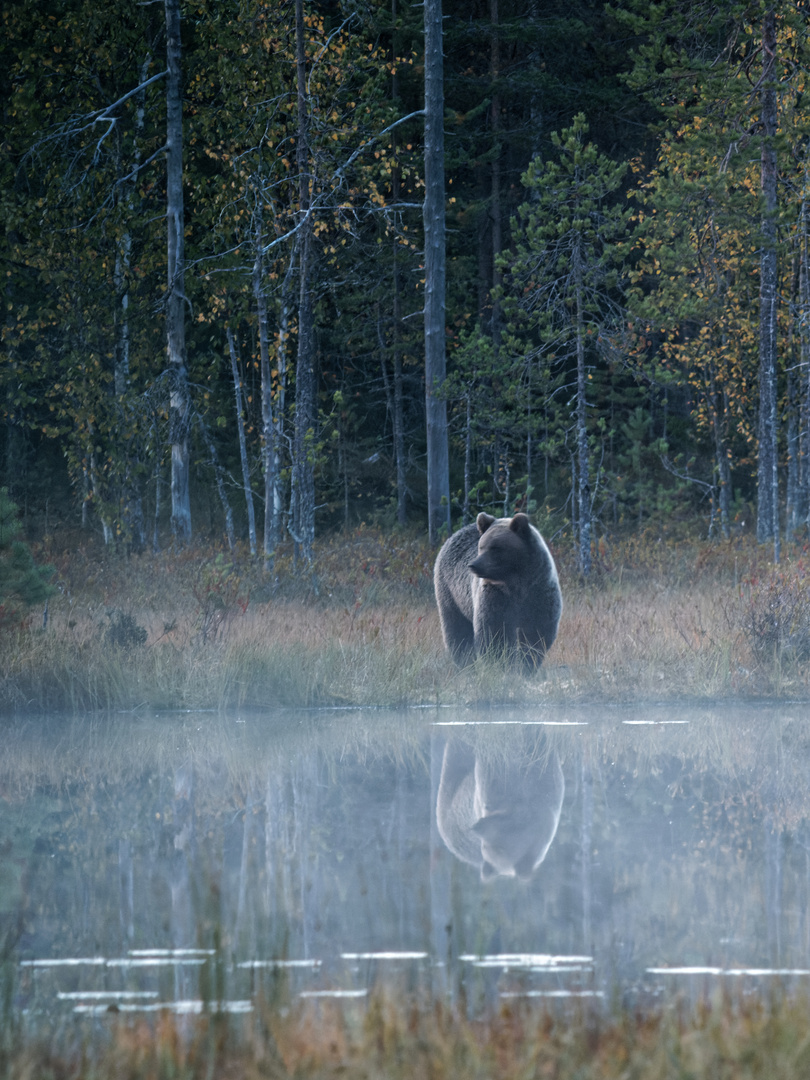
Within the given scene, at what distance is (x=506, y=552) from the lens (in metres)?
9.41

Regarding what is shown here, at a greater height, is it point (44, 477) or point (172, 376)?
point (172, 376)

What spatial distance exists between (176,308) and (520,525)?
Answer: 375 inches

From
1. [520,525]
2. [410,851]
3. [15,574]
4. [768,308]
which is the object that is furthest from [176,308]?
[410,851]

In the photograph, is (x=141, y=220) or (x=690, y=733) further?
(x=141, y=220)

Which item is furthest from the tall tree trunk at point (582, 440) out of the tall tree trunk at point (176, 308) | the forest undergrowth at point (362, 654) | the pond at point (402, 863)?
the pond at point (402, 863)

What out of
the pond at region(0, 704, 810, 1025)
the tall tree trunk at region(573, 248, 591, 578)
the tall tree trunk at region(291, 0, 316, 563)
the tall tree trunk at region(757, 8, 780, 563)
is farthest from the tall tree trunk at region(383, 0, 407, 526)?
the pond at region(0, 704, 810, 1025)

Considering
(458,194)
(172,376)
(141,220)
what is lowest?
(172,376)

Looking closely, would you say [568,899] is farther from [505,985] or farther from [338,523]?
[338,523]

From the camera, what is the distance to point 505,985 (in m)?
3.53

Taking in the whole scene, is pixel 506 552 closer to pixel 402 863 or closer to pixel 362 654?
pixel 362 654

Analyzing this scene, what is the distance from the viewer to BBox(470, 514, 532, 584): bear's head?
9320 mm

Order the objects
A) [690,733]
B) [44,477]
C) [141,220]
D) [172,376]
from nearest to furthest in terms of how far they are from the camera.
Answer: [690,733]
[172,376]
[141,220]
[44,477]

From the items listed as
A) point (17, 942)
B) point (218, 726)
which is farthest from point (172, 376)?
point (17, 942)

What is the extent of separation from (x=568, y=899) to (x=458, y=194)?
22.3 m
